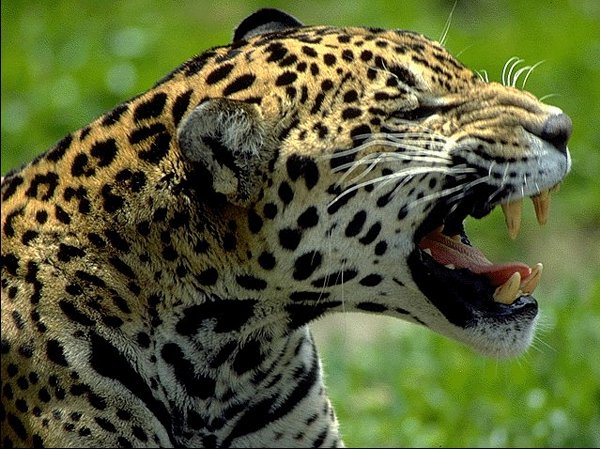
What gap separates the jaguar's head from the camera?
5.22 m

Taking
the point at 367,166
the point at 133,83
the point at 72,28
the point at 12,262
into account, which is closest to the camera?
the point at 367,166

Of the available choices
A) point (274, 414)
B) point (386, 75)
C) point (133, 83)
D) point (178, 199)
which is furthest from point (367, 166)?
point (133, 83)

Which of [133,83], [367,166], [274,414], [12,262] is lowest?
[133,83]

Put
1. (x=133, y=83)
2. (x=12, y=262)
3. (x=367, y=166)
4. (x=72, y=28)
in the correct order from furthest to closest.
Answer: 1. (x=72, y=28)
2. (x=133, y=83)
3. (x=12, y=262)
4. (x=367, y=166)

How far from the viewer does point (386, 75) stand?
5.29 m

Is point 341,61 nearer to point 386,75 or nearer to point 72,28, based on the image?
point 386,75

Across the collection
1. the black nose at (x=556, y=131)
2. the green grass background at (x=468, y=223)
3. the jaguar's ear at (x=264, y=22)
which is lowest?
the green grass background at (x=468, y=223)

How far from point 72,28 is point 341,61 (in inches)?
314

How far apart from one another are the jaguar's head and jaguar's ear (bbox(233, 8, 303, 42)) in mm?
523

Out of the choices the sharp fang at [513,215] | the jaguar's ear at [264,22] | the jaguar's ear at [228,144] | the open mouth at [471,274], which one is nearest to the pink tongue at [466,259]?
the open mouth at [471,274]

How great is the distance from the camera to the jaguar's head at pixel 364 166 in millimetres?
5219

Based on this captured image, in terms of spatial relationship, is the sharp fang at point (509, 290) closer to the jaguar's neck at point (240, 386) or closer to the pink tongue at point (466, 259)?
the pink tongue at point (466, 259)

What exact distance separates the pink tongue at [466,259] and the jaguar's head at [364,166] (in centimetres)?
8

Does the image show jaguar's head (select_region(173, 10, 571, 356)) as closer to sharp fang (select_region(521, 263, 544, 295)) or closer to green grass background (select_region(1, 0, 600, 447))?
sharp fang (select_region(521, 263, 544, 295))
